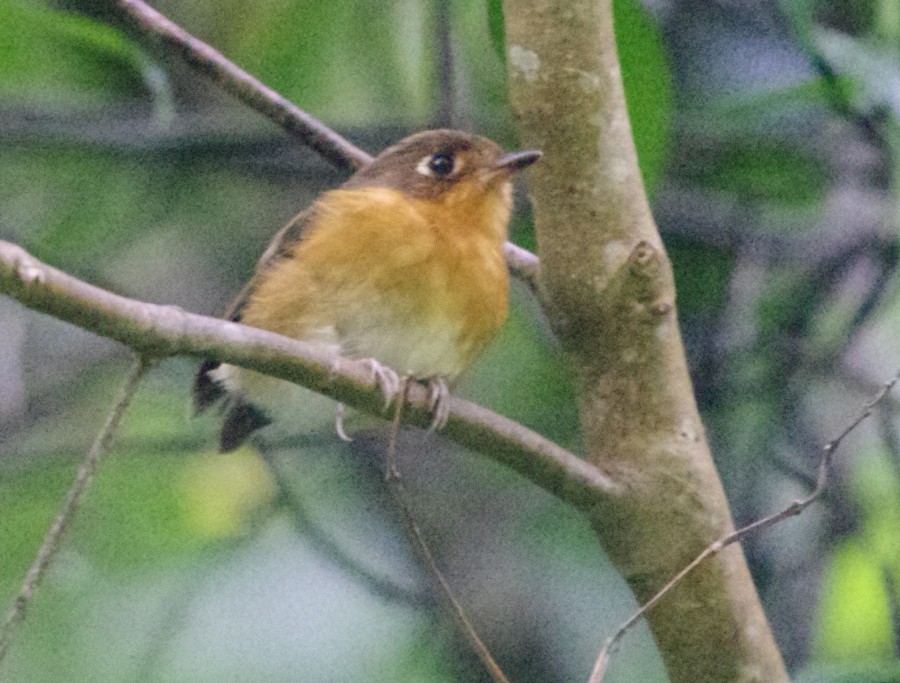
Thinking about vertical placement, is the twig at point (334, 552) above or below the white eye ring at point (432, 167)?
below

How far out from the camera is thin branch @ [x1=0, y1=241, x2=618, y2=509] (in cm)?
153

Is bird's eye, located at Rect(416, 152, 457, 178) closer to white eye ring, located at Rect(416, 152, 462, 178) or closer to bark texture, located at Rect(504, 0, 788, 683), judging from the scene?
white eye ring, located at Rect(416, 152, 462, 178)

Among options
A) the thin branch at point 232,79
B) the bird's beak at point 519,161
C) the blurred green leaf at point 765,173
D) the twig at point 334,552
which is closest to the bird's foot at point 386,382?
the bird's beak at point 519,161

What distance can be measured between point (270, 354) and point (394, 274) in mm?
937

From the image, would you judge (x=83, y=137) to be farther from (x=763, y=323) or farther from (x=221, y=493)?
(x=763, y=323)

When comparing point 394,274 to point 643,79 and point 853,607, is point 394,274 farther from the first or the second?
point 853,607

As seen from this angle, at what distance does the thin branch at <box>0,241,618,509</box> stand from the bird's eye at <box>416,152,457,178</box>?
848 mm

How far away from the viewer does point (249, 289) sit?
119 inches

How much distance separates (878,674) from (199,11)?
2.66 metres

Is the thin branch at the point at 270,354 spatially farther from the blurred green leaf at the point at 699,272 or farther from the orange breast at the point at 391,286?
the blurred green leaf at the point at 699,272

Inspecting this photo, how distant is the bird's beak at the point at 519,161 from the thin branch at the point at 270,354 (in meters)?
0.42

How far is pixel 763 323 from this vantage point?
3.74m

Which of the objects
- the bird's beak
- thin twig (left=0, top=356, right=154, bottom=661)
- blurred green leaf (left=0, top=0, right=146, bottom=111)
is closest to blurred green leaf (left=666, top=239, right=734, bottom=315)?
the bird's beak

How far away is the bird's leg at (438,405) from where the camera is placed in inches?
83.6
